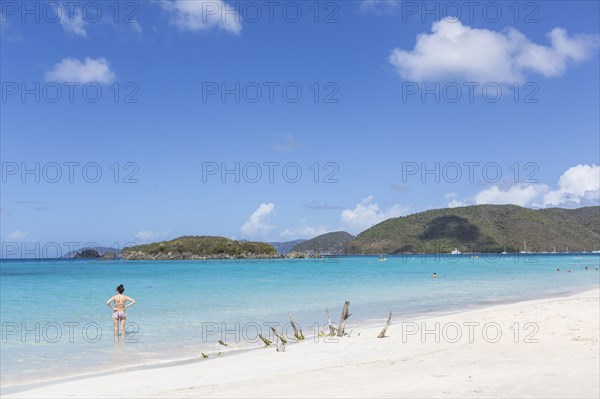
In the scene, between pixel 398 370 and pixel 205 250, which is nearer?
pixel 398 370

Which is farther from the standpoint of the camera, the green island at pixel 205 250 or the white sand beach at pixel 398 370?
the green island at pixel 205 250

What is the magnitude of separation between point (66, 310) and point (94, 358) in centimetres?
1474

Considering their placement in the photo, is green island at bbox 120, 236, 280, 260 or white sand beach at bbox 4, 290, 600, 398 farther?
green island at bbox 120, 236, 280, 260

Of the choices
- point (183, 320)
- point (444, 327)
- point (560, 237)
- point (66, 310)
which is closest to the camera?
point (444, 327)

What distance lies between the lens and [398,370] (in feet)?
36.6

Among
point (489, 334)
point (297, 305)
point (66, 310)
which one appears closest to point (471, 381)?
point (489, 334)

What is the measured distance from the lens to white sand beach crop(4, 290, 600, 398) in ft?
30.8

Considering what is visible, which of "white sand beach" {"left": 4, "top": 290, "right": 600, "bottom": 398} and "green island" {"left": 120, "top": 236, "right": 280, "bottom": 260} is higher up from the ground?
"white sand beach" {"left": 4, "top": 290, "right": 600, "bottom": 398}

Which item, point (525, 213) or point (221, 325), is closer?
point (221, 325)

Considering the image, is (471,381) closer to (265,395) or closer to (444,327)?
(265,395)

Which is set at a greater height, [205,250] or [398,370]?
[398,370]

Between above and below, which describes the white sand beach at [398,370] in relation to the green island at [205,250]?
above

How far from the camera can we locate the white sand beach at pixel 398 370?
9.38 meters

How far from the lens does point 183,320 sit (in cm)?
2300
